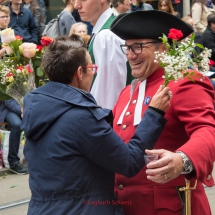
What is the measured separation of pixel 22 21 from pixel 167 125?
22.9ft

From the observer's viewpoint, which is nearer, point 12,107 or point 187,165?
point 187,165

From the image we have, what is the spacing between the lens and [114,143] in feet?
7.40

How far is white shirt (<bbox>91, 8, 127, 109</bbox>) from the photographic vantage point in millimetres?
3811

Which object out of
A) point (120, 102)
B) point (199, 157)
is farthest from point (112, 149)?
point (120, 102)

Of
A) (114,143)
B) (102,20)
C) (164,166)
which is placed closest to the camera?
(164,166)

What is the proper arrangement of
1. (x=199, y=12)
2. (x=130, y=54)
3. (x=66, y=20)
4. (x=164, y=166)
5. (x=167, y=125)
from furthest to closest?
(x=199, y=12), (x=66, y=20), (x=130, y=54), (x=167, y=125), (x=164, y=166)

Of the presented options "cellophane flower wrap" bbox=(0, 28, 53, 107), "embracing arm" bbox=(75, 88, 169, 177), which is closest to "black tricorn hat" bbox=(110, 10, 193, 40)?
"embracing arm" bbox=(75, 88, 169, 177)

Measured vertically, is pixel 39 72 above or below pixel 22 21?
above

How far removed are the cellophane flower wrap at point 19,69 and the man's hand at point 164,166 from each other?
6.12ft

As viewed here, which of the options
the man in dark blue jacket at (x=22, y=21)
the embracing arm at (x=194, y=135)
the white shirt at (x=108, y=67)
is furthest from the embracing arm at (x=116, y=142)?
the man in dark blue jacket at (x=22, y=21)

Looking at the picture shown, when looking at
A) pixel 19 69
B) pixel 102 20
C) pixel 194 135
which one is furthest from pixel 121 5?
pixel 194 135

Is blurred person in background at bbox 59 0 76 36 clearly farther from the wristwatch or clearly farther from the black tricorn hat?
the wristwatch

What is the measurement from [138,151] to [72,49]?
1.75ft

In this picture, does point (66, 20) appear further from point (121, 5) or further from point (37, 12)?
point (121, 5)
